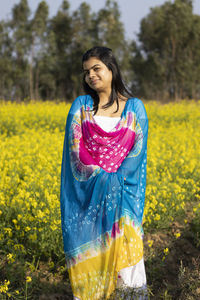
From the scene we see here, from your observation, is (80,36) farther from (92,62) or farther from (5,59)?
(92,62)

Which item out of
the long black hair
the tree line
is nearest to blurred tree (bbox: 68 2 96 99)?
the tree line

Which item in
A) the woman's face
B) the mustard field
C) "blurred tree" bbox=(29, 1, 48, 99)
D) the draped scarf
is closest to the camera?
the draped scarf

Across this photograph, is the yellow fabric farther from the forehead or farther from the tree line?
the tree line

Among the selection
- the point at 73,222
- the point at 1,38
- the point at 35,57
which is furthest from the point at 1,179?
the point at 1,38

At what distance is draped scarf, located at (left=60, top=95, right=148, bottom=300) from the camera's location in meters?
1.77

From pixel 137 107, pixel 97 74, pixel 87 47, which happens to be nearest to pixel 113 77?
pixel 97 74

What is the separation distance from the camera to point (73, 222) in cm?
187

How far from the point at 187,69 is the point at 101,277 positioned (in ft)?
97.6

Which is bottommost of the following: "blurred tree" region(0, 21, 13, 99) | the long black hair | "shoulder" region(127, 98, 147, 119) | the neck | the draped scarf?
the draped scarf

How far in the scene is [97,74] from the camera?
6.13ft

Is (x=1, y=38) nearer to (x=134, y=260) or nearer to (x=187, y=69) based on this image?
(x=187, y=69)

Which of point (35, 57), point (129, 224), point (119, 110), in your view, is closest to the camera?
point (129, 224)

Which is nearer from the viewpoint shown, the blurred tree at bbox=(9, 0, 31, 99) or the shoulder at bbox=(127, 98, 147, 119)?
the shoulder at bbox=(127, 98, 147, 119)

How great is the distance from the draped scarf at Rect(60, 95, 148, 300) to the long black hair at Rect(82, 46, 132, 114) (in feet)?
0.24
